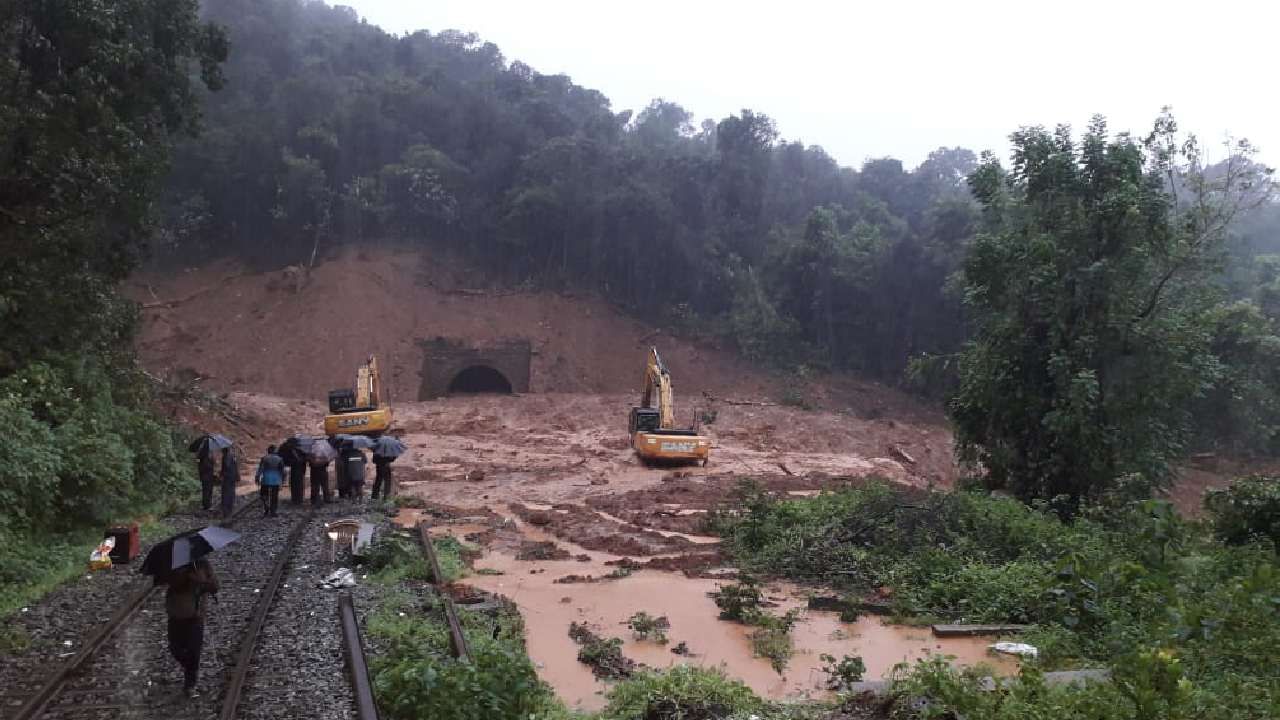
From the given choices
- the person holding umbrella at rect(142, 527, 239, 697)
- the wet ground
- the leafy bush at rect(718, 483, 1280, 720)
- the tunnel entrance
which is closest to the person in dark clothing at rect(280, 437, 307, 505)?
the wet ground

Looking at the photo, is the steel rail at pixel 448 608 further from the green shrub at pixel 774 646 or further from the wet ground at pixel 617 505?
the green shrub at pixel 774 646

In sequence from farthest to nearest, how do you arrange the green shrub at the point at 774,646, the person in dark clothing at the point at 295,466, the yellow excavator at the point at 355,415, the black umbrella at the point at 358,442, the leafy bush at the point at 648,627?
the yellow excavator at the point at 355,415
the black umbrella at the point at 358,442
the person in dark clothing at the point at 295,466
the leafy bush at the point at 648,627
the green shrub at the point at 774,646

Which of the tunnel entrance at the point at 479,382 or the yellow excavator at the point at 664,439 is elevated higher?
the tunnel entrance at the point at 479,382

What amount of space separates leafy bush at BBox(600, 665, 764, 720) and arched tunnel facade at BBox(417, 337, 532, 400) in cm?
3444

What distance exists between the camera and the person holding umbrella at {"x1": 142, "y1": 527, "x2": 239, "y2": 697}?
23.9ft

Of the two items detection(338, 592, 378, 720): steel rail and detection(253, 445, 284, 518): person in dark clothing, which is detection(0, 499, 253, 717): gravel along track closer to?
detection(338, 592, 378, 720): steel rail

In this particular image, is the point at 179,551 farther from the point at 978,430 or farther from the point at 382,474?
the point at 978,430

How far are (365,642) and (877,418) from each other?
35.1 m

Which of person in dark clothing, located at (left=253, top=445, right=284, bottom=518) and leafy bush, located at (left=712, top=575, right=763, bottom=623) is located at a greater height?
person in dark clothing, located at (left=253, top=445, right=284, bottom=518)

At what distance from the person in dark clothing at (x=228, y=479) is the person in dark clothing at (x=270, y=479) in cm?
45

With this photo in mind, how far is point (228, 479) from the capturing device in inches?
605

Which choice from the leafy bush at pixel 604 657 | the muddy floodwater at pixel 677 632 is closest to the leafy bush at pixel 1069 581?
the muddy floodwater at pixel 677 632

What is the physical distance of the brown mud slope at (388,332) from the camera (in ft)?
126

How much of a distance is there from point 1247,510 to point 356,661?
41.4 feet
